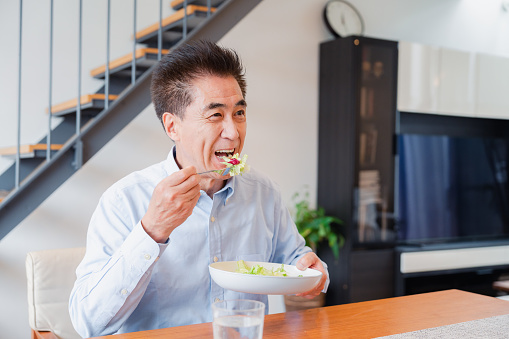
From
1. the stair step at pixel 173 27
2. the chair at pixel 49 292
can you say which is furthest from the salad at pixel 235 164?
the stair step at pixel 173 27

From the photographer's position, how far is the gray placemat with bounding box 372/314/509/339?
1.22m

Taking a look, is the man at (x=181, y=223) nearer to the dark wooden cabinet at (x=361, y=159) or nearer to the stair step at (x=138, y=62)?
the stair step at (x=138, y=62)

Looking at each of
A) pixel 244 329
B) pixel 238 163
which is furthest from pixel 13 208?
pixel 244 329

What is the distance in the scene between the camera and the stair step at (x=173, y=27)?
9.97 ft

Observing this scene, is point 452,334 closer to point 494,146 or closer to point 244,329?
point 244,329

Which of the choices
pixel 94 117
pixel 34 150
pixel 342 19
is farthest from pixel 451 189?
pixel 34 150

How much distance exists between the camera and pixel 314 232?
3.87 meters

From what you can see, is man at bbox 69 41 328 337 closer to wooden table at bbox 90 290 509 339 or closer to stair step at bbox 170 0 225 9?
wooden table at bbox 90 290 509 339

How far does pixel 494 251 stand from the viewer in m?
4.44

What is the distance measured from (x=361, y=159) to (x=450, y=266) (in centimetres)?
111

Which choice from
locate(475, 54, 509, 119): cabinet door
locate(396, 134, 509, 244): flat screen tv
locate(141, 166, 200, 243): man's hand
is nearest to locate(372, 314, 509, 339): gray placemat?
locate(141, 166, 200, 243): man's hand

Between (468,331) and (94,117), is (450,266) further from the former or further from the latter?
(468,331)

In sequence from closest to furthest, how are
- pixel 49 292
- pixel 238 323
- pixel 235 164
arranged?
1. pixel 238 323
2. pixel 235 164
3. pixel 49 292

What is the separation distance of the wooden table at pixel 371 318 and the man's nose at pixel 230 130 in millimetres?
516
